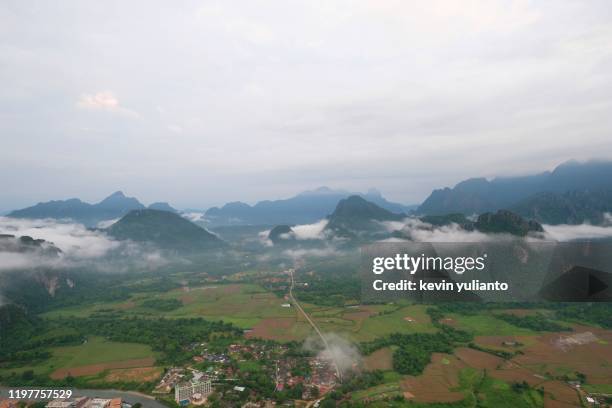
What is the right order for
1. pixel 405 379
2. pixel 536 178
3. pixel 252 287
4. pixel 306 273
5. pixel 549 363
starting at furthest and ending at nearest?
pixel 536 178 → pixel 306 273 → pixel 252 287 → pixel 549 363 → pixel 405 379

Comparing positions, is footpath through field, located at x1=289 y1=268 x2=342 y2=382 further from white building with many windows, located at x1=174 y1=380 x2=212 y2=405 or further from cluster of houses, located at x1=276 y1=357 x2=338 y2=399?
white building with many windows, located at x1=174 y1=380 x2=212 y2=405

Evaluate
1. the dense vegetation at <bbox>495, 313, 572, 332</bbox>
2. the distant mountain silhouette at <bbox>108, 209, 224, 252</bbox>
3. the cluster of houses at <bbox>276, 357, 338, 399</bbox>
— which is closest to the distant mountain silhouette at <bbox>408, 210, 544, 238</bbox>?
the dense vegetation at <bbox>495, 313, 572, 332</bbox>

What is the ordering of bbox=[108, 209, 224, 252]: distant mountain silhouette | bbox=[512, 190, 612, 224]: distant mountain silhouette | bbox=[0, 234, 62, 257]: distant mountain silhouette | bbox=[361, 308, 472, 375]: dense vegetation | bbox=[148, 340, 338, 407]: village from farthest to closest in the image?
1. bbox=[108, 209, 224, 252]: distant mountain silhouette
2. bbox=[512, 190, 612, 224]: distant mountain silhouette
3. bbox=[0, 234, 62, 257]: distant mountain silhouette
4. bbox=[361, 308, 472, 375]: dense vegetation
5. bbox=[148, 340, 338, 407]: village

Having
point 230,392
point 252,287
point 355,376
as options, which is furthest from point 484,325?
point 252,287

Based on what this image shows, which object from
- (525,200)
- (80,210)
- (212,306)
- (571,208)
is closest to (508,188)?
(525,200)

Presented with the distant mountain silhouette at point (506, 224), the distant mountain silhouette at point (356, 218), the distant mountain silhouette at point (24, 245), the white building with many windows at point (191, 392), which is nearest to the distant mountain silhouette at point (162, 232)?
the distant mountain silhouette at point (24, 245)

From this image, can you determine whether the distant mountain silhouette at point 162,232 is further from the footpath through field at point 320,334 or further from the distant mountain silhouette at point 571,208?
the distant mountain silhouette at point 571,208

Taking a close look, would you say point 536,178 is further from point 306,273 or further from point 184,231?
point 184,231
